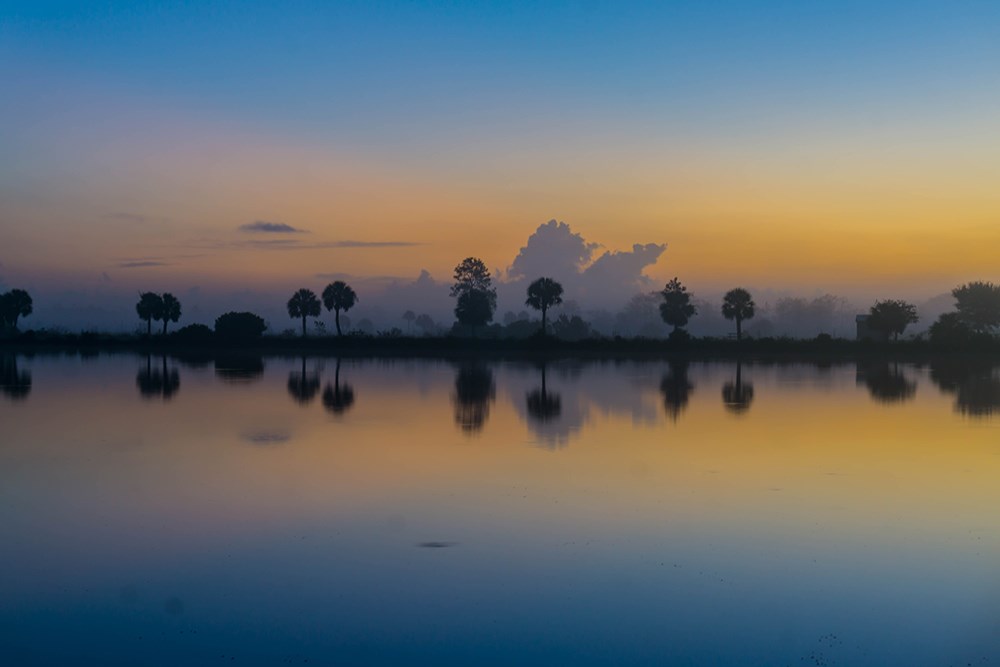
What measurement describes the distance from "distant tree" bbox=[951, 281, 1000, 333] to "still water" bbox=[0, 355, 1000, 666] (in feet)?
252

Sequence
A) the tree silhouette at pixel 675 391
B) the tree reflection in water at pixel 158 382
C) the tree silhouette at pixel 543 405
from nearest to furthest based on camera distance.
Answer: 1. the tree silhouette at pixel 543 405
2. the tree silhouette at pixel 675 391
3. the tree reflection in water at pixel 158 382

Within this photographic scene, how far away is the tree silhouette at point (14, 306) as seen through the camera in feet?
335

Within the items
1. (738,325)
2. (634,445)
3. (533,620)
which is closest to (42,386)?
(634,445)

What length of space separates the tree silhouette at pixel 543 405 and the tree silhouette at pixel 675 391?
3123 mm

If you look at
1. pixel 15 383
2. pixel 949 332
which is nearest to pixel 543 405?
pixel 15 383

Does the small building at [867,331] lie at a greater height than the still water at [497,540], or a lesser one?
greater

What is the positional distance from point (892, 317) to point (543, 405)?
63816 mm

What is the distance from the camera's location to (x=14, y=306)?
103 m

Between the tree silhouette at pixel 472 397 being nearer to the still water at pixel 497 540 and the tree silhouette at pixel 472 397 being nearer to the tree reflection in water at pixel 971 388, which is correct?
the still water at pixel 497 540

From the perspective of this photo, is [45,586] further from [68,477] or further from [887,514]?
[887,514]

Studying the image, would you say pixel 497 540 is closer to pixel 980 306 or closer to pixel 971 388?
pixel 971 388

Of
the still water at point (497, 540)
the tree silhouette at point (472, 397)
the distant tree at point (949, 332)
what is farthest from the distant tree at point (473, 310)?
the still water at point (497, 540)

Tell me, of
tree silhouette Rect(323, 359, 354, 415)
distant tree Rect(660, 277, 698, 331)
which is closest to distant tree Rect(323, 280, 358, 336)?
distant tree Rect(660, 277, 698, 331)

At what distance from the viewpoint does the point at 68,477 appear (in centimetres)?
1430
